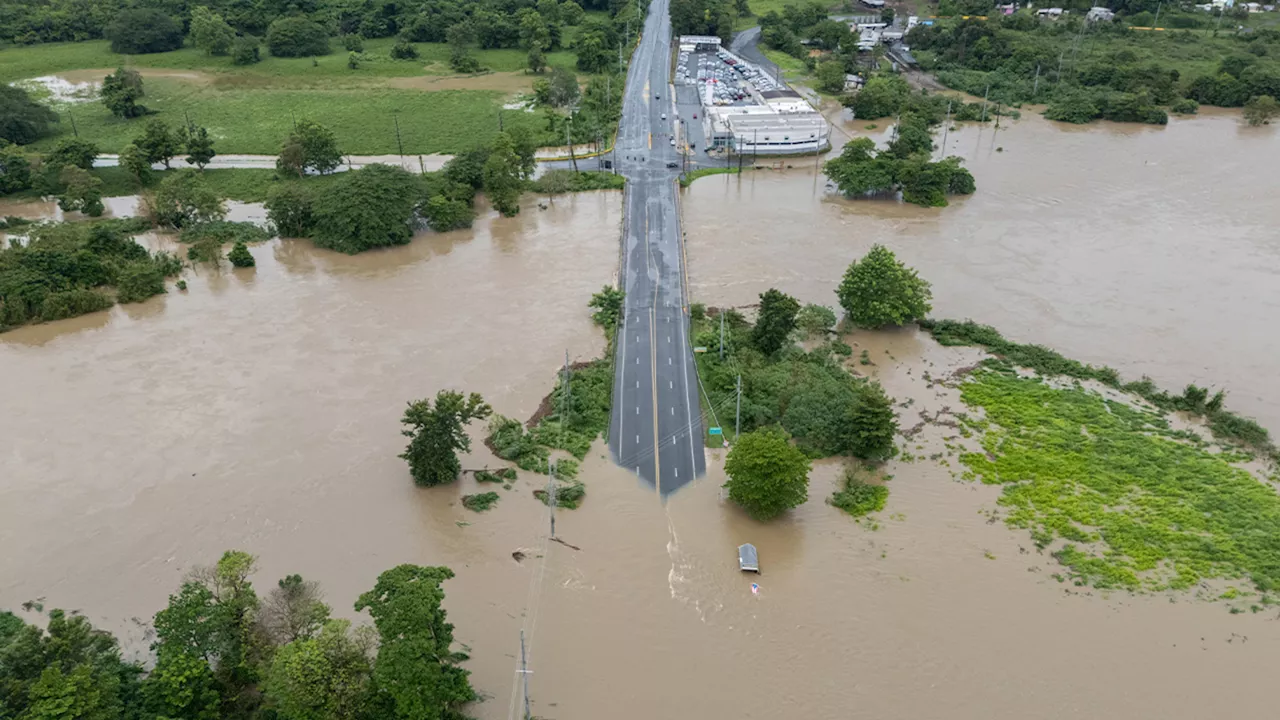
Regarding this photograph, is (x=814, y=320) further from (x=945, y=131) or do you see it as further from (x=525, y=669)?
(x=945, y=131)

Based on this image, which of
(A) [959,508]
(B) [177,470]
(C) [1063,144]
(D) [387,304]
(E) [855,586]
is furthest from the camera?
(C) [1063,144]

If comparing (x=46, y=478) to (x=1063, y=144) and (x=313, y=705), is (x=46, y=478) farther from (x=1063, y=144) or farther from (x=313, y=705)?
(x=1063, y=144)

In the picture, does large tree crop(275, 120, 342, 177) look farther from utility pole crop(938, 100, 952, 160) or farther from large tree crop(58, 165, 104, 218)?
utility pole crop(938, 100, 952, 160)

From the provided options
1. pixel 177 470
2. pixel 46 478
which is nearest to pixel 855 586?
pixel 177 470

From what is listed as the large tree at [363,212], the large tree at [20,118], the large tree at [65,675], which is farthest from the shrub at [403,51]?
the large tree at [65,675]

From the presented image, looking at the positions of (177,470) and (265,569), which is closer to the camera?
(265,569)

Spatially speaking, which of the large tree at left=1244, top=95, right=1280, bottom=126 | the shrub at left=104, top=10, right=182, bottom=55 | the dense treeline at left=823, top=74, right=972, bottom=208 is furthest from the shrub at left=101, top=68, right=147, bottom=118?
the large tree at left=1244, top=95, right=1280, bottom=126
